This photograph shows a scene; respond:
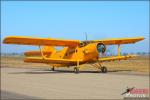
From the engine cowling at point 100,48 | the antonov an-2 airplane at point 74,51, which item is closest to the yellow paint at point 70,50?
the antonov an-2 airplane at point 74,51

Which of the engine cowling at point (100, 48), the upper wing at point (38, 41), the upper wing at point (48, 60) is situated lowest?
the upper wing at point (48, 60)

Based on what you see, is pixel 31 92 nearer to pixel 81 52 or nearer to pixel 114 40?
pixel 81 52

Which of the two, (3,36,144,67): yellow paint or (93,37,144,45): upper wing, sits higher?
(93,37,144,45): upper wing

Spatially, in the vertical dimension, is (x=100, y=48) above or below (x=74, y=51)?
above

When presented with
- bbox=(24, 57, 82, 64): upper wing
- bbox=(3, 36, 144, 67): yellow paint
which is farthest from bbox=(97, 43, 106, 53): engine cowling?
bbox=(24, 57, 82, 64): upper wing

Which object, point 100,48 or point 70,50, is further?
point 70,50

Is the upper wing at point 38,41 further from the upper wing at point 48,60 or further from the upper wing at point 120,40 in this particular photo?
the upper wing at point 120,40

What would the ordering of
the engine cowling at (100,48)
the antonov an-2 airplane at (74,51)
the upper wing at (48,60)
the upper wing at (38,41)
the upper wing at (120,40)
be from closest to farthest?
the upper wing at (38,41), the upper wing at (48,60), the antonov an-2 airplane at (74,51), the engine cowling at (100,48), the upper wing at (120,40)

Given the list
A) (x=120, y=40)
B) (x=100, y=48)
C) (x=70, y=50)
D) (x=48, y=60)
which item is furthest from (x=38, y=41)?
(x=120, y=40)

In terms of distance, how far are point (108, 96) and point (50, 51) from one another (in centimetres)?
2070

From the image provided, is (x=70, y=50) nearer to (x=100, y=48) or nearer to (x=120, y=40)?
(x=100, y=48)

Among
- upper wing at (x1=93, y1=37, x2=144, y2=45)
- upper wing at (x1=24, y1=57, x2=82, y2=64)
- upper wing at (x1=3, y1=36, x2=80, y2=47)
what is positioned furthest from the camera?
upper wing at (x1=93, y1=37, x2=144, y2=45)

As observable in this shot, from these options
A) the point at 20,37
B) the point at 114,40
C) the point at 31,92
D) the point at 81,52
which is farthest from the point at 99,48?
the point at 31,92

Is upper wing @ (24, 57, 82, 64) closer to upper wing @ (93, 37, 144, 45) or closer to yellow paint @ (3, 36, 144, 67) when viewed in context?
yellow paint @ (3, 36, 144, 67)
